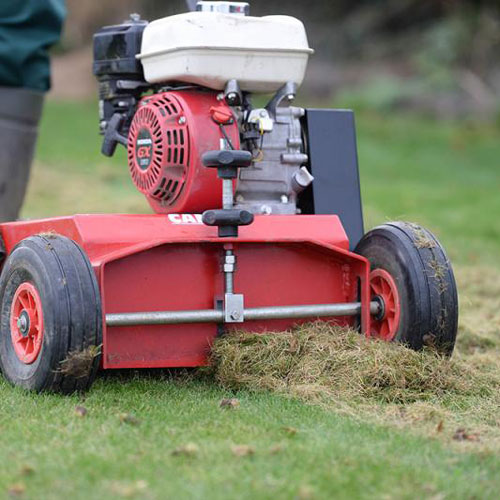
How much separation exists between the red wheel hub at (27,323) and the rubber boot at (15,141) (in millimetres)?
3393

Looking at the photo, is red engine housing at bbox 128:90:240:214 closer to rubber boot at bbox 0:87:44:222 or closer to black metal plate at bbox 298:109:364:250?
black metal plate at bbox 298:109:364:250

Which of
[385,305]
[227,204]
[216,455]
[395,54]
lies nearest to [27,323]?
[227,204]

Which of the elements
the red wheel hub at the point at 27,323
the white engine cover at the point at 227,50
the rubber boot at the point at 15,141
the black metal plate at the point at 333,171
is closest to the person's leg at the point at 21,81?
the rubber boot at the point at 15,141

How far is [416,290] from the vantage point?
4.36m

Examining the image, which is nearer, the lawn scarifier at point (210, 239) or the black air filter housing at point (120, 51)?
the lawn scarifier at point (210, 239)

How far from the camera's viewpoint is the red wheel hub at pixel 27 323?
3951mm

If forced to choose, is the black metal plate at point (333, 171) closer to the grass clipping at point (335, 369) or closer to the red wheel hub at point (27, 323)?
the grass clipping at point (335, 369)

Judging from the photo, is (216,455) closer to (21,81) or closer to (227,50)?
(227,50)

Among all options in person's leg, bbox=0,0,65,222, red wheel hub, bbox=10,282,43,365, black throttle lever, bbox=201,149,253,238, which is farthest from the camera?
person's leg, bbox=0,0,65,222

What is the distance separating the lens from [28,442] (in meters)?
3.32

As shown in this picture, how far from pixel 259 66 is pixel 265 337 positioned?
4.14 feet

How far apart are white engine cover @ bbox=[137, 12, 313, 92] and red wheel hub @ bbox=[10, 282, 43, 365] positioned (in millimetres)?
1232

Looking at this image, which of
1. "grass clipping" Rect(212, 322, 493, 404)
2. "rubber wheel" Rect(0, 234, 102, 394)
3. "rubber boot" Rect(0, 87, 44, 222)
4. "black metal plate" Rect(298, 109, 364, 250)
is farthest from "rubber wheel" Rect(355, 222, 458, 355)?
"rubber boot" Rect(0, 87, 44, 222)

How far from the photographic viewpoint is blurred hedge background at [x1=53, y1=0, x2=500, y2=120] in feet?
59.3
